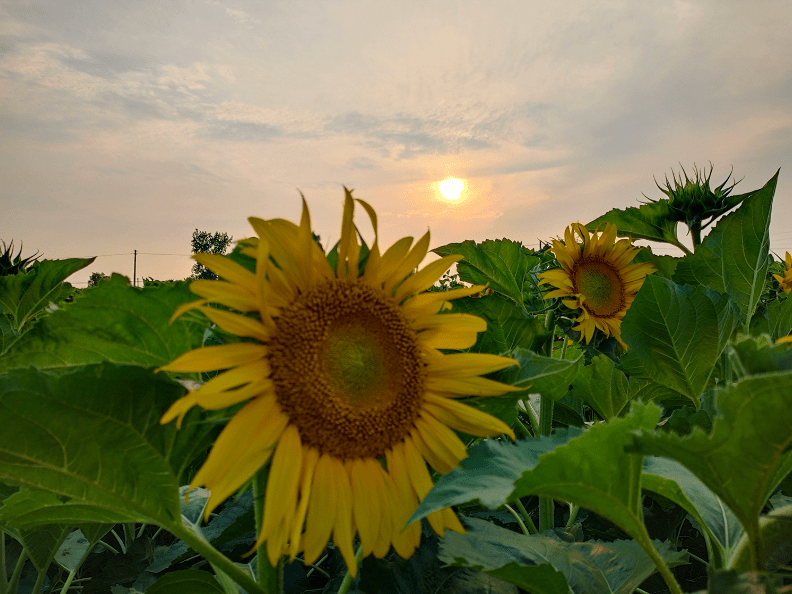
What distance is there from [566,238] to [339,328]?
152 cm

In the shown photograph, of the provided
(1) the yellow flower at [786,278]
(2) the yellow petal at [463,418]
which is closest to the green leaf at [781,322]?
(2) the yellow petal at [463,418]

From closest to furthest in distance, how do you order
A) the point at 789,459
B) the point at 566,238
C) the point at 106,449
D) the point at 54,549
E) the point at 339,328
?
1. the point at 789,459
2. the point at 106,449
3. the point at 339,328
4. the point at 54,549
5. the point at 566,238

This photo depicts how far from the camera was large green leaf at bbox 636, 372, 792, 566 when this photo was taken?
541 millimetres

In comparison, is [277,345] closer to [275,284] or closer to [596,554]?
[275,284]

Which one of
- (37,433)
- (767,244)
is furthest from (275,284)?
(767,244)

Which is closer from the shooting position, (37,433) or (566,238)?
(37,433)

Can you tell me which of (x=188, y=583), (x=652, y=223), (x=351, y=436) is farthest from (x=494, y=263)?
(x=188, y=583)

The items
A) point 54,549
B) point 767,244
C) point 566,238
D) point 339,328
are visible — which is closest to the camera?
point 339,328

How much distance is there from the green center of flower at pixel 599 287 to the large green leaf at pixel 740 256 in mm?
242

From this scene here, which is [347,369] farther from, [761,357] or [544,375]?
[761,357]

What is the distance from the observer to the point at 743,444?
0.59 meters

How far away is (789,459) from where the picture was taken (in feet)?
2.19

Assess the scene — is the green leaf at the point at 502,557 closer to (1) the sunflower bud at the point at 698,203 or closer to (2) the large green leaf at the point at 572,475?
(2) the large green leaf at the point at 572,475

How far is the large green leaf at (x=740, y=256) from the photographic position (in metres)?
1.80
